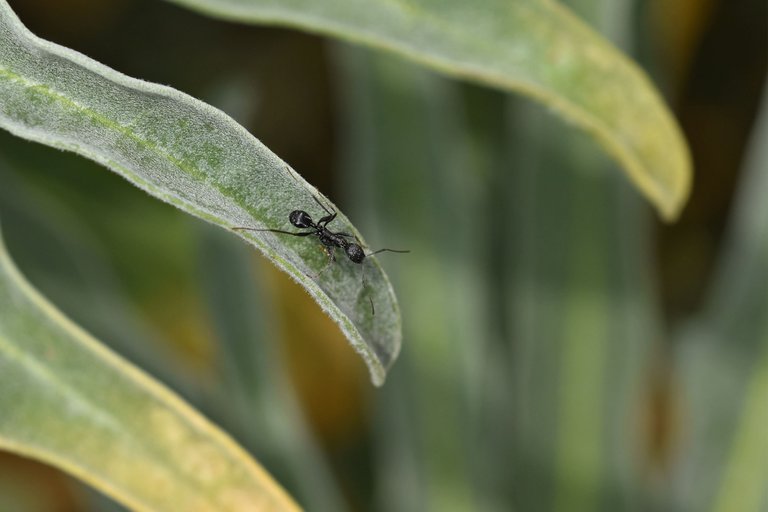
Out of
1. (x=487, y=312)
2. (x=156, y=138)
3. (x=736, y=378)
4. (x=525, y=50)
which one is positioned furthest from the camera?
(x=487, y=312)

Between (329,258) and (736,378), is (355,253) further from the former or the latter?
(736,378)

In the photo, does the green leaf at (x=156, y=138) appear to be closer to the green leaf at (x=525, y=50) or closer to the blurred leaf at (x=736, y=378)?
the green leaf at (x=525, y=50)

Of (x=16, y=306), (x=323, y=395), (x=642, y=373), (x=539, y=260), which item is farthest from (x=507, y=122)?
(x=16, y=306)

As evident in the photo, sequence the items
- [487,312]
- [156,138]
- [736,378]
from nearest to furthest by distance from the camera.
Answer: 1. [156,138]
2. [736,378]
3. [487,312]

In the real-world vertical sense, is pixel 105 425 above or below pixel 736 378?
above

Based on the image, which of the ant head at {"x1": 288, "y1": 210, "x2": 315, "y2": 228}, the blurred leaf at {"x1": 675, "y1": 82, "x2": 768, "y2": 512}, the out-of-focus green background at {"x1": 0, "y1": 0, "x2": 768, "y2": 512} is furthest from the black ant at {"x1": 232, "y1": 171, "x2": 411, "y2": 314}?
the blurred leaf at {"x1": 675, "y1": 82, "x2": 768, "y2": 512}

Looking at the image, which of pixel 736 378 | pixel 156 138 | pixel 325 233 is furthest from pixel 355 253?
pixel 736 378

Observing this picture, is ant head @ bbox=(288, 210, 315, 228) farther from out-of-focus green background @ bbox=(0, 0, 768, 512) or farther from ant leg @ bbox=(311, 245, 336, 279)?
out-of-focus green background @ bbox=(0, 0, 768, 512)
